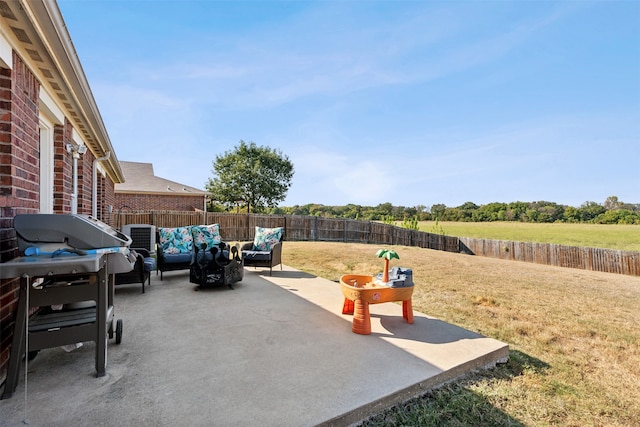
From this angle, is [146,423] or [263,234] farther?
[263,234]

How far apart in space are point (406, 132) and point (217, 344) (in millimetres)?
15639

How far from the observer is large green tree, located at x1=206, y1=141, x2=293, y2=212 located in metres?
27.2

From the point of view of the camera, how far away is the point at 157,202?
54.4 feet

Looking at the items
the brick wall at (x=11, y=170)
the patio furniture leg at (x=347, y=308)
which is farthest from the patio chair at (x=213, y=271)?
the brick wall at (x=11, y=170)

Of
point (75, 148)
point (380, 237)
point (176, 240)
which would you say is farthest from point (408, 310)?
point (380, 237)

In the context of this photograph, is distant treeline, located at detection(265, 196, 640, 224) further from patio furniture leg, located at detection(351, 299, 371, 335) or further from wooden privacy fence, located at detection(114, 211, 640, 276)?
patio furniture leg, located at detection(351, 299, 371, 335)

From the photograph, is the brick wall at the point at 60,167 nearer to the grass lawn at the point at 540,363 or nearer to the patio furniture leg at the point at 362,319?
the patio furniture leg at the point at 362,319

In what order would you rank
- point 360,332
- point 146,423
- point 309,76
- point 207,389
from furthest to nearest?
point 309,76, point 360,332, point 207,389, point 146,423

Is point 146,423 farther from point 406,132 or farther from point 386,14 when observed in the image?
point 406,132

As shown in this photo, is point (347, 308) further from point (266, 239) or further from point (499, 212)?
point (499, 212)

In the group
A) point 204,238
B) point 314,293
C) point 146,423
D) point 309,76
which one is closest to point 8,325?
point 146,423

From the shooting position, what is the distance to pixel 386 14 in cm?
685

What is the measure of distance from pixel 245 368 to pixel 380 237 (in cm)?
1895

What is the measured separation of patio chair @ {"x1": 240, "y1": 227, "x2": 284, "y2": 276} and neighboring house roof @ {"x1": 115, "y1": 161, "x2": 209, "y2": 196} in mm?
12387
